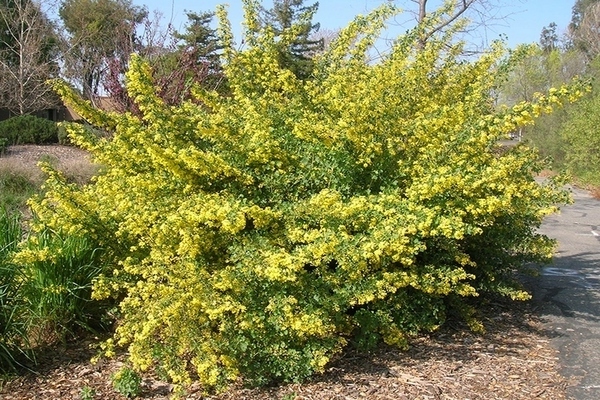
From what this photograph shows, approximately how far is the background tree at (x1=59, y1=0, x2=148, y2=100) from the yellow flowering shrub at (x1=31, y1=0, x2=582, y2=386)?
13587 mm

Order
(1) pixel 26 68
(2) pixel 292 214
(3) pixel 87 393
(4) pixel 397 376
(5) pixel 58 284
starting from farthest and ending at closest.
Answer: (1) pixel 26 68
(5) pixel 58 284
(2) pixel 292 214
(4) pixel 397 376
(3) pixel 87 393

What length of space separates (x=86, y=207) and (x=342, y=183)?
70.4 inches

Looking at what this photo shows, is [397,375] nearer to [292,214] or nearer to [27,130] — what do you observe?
[292,214]

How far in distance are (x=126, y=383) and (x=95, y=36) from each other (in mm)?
25852

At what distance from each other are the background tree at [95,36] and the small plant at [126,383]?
48.6 feet

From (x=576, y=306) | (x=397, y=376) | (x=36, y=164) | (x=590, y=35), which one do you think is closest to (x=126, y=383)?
(x=397, y=376)

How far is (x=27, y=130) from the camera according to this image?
19500 millimetres

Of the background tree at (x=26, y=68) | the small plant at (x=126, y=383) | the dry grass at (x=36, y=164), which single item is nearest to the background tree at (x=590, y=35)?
the background tree at (x=26, y=68)

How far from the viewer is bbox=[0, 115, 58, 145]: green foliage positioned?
19188mm

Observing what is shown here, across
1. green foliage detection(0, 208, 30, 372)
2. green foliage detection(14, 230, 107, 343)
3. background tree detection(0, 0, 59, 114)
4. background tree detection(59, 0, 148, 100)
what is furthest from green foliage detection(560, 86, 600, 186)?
green foliage detection(0, 208, 30, 372)

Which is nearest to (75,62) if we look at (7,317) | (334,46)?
(334,46)

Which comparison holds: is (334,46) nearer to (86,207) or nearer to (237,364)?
(86,207)

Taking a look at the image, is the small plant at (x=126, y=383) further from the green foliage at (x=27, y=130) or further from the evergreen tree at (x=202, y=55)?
the green foliage at (x=27, y=130)

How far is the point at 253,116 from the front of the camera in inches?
179
